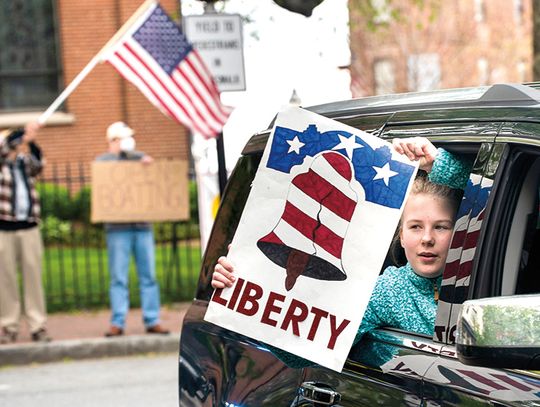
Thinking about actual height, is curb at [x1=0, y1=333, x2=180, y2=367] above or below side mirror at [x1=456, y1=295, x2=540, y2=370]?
below

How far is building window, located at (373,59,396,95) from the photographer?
2981cm

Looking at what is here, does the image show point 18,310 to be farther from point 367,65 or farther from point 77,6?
point 367,65

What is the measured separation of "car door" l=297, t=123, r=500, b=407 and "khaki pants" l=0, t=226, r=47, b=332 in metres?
8.50

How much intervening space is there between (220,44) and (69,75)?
33.3 feet

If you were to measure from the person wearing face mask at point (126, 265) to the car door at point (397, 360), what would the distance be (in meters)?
8.38

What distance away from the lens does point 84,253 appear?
752 inches

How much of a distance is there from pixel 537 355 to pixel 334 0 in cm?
1533

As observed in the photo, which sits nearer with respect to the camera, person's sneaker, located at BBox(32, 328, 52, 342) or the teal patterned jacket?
the teal patterned jacket

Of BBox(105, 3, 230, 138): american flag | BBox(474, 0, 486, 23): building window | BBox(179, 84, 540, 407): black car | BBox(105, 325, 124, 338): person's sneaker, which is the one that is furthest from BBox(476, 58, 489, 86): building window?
BBox(179, 84, 540, 407): black car

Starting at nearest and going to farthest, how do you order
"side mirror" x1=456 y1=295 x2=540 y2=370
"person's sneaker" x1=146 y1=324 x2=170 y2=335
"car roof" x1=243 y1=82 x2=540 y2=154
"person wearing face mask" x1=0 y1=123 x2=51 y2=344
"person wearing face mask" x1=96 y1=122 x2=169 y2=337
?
"side mirror" x1=456 y1=295 x2=540 y2=370, "car roof" x1=243 y1=82 x2=540 y2=154, "person wearing face mask" x1=0 y1=123 x2=51 y2=344, "person wearing face mask" x1=96 y1=122 x2=169 y2=337, "person's sneaker" x1=146 y1=324 x2=170 y2=335

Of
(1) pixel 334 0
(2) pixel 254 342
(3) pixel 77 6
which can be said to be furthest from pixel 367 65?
(2) pixel 254 342

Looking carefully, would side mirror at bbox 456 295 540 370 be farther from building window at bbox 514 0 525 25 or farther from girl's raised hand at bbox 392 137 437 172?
building window at bbox 514 0 525 25

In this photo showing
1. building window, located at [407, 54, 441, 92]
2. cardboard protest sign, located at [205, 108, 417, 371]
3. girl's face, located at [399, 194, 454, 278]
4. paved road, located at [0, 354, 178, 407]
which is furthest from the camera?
building window, located at [407, 54, 441, 92]

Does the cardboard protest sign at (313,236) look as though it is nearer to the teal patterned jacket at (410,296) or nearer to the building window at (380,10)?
the teal patterned jacket at (410,296)
